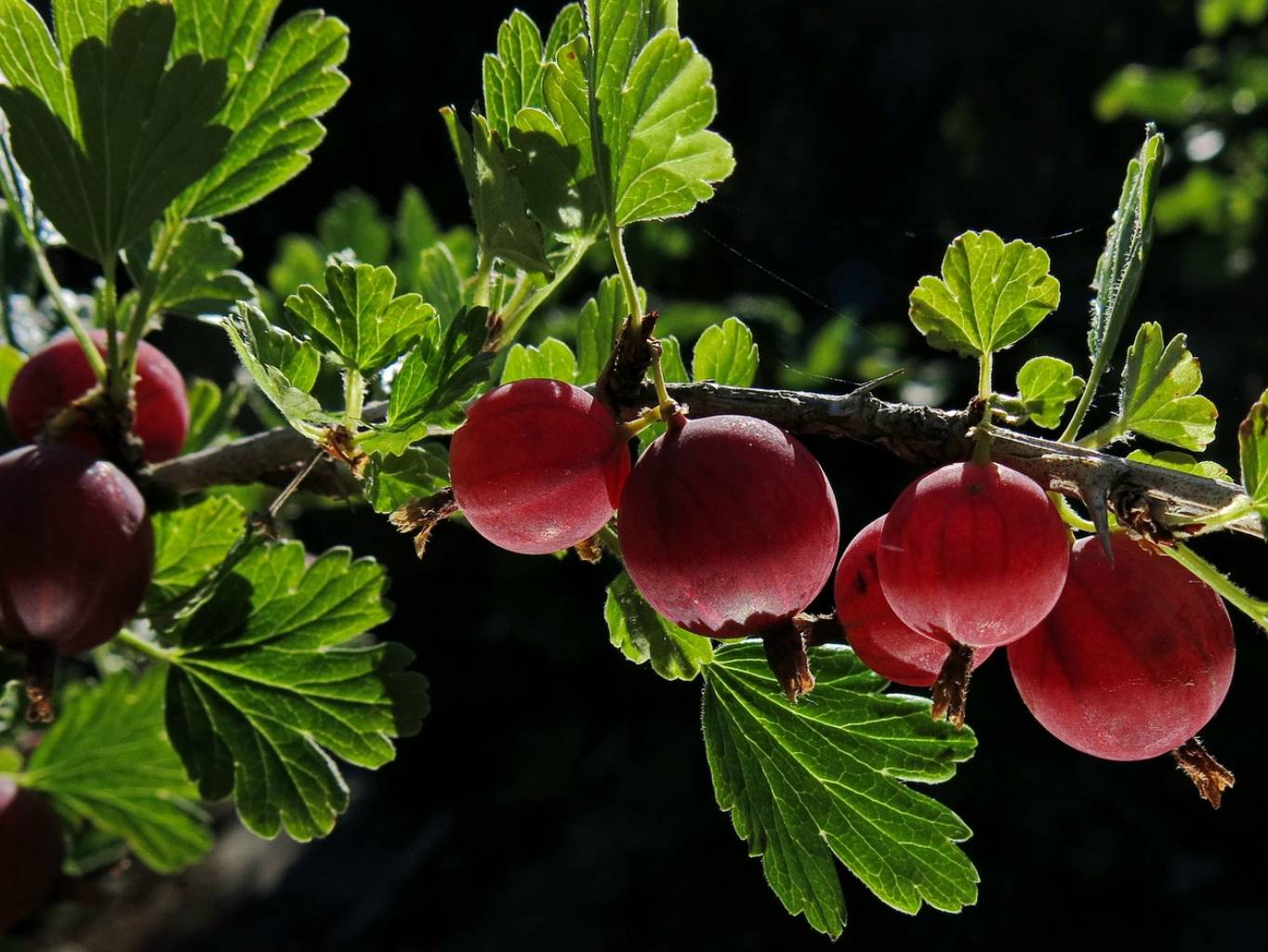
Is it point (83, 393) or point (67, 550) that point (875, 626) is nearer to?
point (67, 550)

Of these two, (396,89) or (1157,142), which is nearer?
(1157,142)

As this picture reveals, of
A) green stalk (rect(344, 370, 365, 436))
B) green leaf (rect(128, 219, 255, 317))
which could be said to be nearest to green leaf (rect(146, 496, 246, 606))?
green leaf (rect(128, 219, 255, 317))

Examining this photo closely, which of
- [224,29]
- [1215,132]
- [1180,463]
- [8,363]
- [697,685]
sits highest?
[224,29]

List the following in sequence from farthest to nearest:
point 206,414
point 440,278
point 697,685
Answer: point 697,685
point 206,414
point 440,278

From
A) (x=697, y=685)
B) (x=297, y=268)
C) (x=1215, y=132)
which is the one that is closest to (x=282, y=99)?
(x=297, y=268)

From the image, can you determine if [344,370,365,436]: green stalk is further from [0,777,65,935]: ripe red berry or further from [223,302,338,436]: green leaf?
[0,777,65,935]: ripe red berry

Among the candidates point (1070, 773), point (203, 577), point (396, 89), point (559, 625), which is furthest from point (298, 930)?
point (203, 577)

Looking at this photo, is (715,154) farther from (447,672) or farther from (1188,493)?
(447,672)
